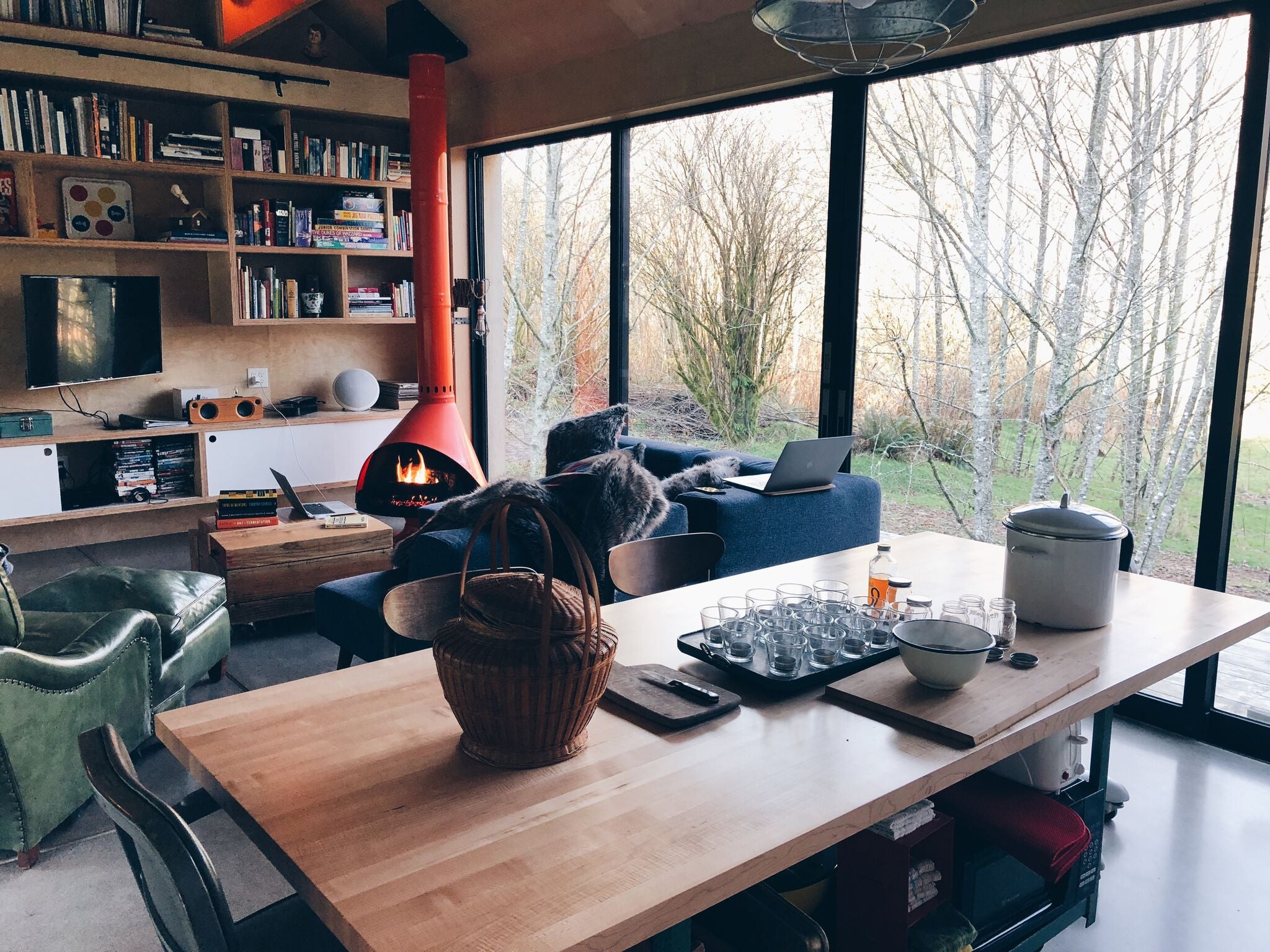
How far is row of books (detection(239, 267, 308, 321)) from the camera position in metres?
5.65

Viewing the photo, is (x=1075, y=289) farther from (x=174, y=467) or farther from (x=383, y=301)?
(x=174, y=467)

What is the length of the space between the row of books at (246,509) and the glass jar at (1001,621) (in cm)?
321

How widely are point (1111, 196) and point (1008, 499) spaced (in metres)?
1.17

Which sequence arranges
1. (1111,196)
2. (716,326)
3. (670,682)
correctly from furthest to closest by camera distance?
1. (716,326)
2. (1111,196)
3. (670,682)

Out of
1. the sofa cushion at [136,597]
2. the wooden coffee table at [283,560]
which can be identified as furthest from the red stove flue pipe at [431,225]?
the sofa cushion at [136,597]

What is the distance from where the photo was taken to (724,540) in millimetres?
3229

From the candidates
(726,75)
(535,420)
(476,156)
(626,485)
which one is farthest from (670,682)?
(476,156)

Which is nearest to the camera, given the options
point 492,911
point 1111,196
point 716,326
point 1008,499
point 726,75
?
point 492,911

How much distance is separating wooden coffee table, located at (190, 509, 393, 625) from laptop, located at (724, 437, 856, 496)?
4.95ft

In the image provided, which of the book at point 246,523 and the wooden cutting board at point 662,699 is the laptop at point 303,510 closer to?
the book at point 246,523

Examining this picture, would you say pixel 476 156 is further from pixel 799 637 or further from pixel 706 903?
pixel 706 903

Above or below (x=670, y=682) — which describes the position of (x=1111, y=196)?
above

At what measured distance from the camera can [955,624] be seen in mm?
1768

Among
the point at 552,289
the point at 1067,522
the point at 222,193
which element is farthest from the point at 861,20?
A: the point at 222,193
